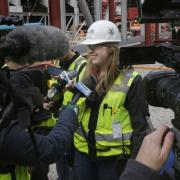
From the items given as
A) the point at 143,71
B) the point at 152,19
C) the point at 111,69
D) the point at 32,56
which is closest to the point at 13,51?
the point at 32,56

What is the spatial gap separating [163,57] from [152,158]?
1.54ft

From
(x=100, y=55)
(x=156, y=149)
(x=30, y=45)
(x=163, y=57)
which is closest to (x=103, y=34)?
(x=100, y=55)

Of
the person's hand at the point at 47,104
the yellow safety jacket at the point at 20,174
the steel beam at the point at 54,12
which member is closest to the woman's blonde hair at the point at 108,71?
the person's hand at the point at 47,104

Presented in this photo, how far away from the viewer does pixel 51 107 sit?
223 centimetres

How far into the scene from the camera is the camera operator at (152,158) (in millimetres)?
1150

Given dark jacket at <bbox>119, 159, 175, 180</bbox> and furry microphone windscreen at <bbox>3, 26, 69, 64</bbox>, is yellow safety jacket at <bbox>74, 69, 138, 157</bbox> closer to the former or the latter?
furry microphone windscreen at <bbox>3, 26, 69, 64</bbox>

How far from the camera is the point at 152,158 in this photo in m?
1.17

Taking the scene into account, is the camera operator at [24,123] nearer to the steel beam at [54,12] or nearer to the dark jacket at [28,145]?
the dark jacket at [28,145]

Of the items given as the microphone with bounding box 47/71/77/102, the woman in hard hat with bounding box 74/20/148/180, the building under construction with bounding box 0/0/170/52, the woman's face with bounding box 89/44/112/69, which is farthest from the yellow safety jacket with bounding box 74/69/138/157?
the building under construction with bounding box 0/0/170/52

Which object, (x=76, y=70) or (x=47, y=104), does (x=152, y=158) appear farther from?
(x=76, y=70)

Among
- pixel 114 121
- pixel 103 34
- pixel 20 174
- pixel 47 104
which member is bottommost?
pixel 20 174

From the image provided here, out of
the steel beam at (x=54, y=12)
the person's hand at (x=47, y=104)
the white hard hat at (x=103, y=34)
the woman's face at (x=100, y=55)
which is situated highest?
the steel beam at (x=54, y=12)

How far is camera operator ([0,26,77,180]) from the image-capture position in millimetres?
1597

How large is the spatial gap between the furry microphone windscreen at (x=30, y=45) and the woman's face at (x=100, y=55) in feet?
1.71
